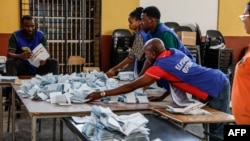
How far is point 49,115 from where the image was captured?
8.31ft

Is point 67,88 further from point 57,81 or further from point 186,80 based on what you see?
point 186,80

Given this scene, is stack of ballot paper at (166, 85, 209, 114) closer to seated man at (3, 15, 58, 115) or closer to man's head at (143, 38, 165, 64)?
man's head at (143, 38, 165, 64)

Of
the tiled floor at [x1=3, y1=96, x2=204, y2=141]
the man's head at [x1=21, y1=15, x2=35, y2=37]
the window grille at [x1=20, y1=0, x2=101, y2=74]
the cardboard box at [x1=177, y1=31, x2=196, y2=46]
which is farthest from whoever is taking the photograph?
the cardboard box at [x1=177, y1=31, x2=196, y2=46]

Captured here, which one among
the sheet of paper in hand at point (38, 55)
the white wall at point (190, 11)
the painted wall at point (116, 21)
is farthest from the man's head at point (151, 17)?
the white wall at point (190, 11)

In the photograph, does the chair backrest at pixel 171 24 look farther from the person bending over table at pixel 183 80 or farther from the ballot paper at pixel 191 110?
the ballot paper at pixel 191 110

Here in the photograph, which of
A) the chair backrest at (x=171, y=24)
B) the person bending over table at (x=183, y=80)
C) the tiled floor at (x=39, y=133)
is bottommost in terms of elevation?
the tiled floor at (x=39, y=133)

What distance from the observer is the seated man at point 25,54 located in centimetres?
460

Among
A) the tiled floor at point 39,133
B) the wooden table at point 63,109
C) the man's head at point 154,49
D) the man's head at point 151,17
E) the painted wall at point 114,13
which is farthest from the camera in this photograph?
the painted wall at point 114,13

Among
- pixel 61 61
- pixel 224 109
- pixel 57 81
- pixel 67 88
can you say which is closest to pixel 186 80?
pixel 224 109

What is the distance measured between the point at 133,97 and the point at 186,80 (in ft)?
1.35

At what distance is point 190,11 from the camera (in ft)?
28.0

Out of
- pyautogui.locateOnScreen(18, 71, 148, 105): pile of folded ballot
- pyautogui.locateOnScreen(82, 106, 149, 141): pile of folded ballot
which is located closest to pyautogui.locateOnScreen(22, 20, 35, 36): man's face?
pyautogui.locateOnScreen(18, 71, 148, 105): pile of folded ballot

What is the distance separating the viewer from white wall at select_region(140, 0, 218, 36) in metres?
8.27

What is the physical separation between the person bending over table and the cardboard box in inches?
189
